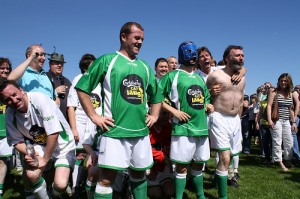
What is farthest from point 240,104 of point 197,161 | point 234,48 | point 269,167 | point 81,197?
point 269,167

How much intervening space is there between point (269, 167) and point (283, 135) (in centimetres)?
109

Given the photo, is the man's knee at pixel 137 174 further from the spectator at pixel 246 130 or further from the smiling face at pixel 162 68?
the spectator at pixel 246 130

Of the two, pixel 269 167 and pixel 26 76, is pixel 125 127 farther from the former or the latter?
pixel 269 167

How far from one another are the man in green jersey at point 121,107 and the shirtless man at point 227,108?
5.61ft

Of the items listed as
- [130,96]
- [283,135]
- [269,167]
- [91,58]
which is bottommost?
[269,167]

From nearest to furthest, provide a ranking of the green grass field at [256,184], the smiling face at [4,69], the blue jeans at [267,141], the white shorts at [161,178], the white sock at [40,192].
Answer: the white sock at [40,192] → the smiling face at [4,69] → the white shorts at [161,178] → the green grass field at [256,184] → the blue jeans at [267,141]

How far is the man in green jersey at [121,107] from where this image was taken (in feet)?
10.9

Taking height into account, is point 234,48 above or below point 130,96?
above

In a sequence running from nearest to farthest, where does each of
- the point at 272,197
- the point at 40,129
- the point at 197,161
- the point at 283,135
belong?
the point at 40,129
the point at 197,161
the point at 272,197
the point at 283,135

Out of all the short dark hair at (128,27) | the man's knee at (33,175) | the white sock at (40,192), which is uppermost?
the short dark hair at (128,27)

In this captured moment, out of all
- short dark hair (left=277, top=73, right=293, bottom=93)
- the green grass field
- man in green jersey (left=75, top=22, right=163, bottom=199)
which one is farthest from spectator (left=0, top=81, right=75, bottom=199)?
short dark hair (left=277, top=73, right=293, bottom=93)

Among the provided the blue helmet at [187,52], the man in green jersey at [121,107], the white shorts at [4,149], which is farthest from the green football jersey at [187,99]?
the white shorts at [4,149]

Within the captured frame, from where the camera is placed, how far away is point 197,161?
4.58m

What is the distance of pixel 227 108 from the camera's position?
198 inches
